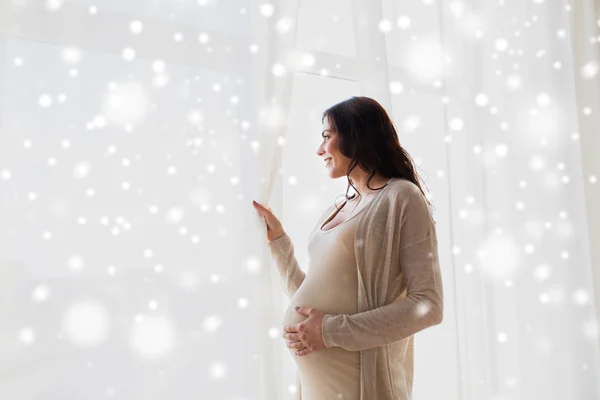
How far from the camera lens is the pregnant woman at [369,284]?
1.04m

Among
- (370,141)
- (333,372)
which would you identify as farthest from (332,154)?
(333,372)

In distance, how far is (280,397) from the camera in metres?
1.19

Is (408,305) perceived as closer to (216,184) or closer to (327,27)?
(216,184)

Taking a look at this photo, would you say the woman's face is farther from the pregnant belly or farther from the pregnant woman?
the pregnant belly

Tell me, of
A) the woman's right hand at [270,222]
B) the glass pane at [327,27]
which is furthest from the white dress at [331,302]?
the glass pane at [327,27]

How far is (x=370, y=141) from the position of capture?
3.84 feet

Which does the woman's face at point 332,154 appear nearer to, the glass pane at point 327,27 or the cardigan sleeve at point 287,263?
the cardigan sleeve at point 287,263

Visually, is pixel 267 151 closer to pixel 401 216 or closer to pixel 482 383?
pixel 401 216

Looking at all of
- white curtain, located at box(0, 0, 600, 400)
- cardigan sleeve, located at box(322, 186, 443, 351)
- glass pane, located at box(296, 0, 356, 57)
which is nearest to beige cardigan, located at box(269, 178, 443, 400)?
cardigan sleeve, located at box(322, 186, 443, 351)

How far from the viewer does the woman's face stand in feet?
3.94

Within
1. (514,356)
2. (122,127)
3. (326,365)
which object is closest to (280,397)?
(326,365)

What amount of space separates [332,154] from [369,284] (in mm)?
313

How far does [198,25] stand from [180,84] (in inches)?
6.0

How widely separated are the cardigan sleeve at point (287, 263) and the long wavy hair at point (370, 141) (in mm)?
231
